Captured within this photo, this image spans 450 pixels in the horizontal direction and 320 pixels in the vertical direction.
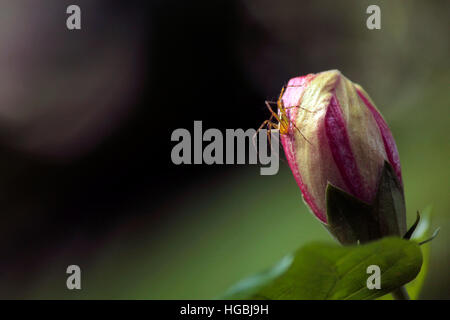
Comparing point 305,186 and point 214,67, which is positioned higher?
point 214,67

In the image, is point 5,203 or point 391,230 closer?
point 391,230

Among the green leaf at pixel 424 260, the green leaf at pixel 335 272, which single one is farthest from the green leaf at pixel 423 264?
the green leaf at pixel 335 272

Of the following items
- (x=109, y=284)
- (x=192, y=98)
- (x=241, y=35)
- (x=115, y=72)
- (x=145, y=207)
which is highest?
(x=241, y=35)

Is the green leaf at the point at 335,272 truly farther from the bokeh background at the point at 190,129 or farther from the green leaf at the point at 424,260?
the bokeh background at the point at 190,129

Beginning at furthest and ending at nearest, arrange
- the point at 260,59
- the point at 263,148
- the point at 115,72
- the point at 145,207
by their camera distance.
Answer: the point at 260,59, the point at 115,72, the point at 145,207, the point at 263,148

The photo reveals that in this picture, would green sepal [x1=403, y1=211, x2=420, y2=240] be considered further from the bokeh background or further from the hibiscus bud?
the bokeh background

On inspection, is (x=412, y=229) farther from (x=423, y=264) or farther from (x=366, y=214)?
(x=423, y=264)

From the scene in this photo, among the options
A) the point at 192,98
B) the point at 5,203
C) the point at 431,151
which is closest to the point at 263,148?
the point at 431,151

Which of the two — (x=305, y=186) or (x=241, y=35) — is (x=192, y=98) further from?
(x=305, y=186)
